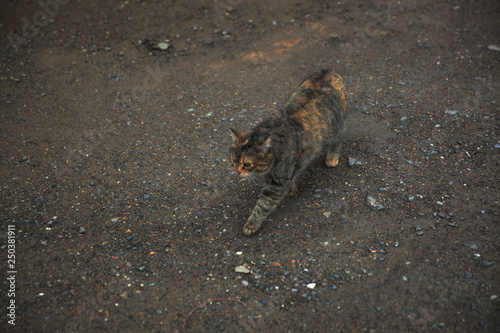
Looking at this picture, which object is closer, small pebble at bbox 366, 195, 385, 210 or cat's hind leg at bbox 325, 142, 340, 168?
small pebble at bbox 366, 195, 385, 210

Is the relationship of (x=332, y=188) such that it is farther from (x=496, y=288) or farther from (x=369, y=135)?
(x=496, y=288)

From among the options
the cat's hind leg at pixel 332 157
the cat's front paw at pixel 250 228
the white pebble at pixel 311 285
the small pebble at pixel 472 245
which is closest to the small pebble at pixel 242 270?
the cat's front paw at pixel 250 228

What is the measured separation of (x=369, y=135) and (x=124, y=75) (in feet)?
16.0

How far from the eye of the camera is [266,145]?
411 cm

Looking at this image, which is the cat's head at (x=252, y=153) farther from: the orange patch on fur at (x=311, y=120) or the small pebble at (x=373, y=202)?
the small pebble at (x=373, y=202)

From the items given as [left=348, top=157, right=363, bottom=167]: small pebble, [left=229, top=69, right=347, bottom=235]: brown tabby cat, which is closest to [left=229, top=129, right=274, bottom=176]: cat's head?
[left=229, top=69, right=347, bottom=235]: brown tabby cat

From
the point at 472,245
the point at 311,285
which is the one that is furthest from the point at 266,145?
the point at 472,245

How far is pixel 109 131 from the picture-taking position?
6156 millimetres

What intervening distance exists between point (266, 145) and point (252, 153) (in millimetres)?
188

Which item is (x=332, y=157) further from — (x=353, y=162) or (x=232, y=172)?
(x=232, y=172)

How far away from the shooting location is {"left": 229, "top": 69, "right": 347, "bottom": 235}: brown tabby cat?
4.23 metres

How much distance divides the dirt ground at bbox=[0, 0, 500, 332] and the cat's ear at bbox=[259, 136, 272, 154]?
3.41ft

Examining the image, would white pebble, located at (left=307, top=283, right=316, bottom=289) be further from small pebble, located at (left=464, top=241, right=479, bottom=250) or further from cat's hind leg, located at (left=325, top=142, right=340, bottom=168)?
cat's hind leg, located at (left=325, top=142, right=340, bottom=168)

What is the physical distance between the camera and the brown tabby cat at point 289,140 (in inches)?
167
